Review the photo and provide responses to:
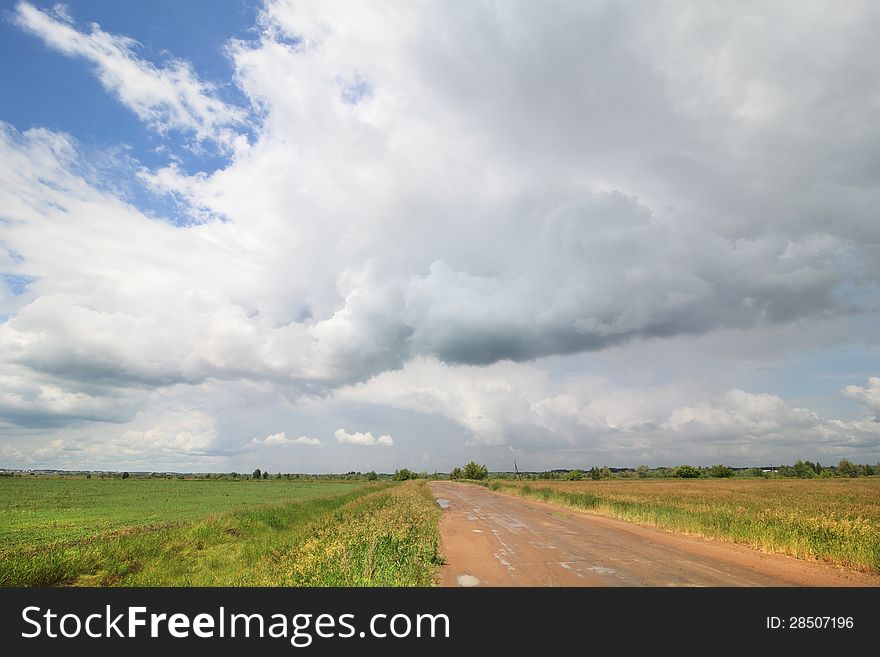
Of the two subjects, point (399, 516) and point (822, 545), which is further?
point (399, 516)

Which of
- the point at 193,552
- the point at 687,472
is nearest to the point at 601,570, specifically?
the point at 193,552

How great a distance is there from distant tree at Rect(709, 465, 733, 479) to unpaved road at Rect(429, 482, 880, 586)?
6180 inches

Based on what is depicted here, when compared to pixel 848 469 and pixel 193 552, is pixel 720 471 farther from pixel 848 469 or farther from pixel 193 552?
pixel 193 552

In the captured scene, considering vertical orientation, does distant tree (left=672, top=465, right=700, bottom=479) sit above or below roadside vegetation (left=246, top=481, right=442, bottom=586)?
below

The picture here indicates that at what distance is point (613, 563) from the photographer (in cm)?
1429

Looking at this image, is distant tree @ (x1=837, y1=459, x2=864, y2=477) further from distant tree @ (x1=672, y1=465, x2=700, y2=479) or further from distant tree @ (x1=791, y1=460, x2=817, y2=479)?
distant tree @ (x1=672, y1=465, x2=700, y2=479)

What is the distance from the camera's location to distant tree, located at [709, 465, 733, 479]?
15088cm

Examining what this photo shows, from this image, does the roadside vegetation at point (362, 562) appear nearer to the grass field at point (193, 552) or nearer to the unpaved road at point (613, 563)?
the grass field at point (193, 552)

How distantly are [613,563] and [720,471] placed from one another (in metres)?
168

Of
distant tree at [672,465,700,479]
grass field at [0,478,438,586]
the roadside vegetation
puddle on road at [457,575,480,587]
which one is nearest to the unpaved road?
puddle on road at [457,575,480,587]
